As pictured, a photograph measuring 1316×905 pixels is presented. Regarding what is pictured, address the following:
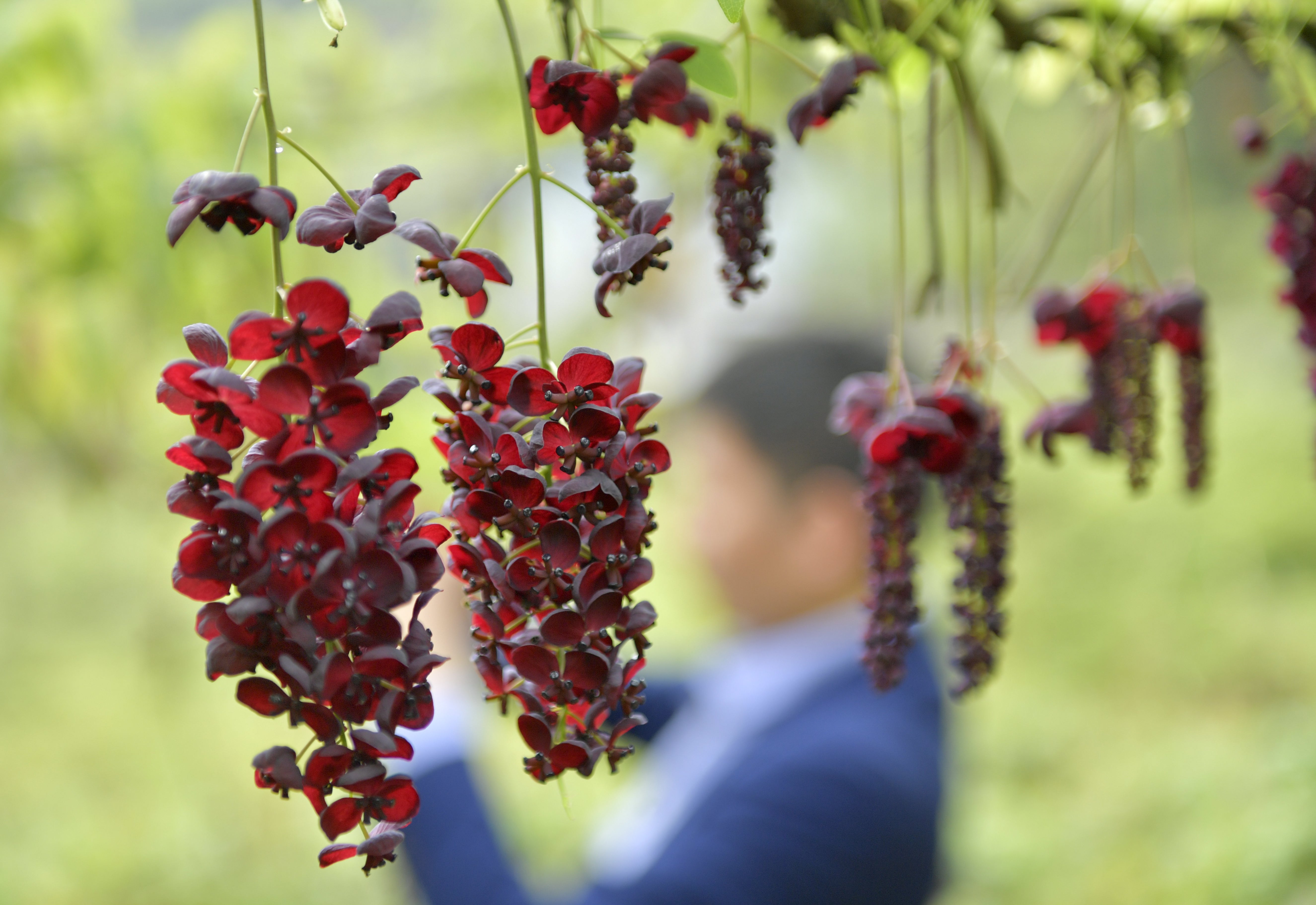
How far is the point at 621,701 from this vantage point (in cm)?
29

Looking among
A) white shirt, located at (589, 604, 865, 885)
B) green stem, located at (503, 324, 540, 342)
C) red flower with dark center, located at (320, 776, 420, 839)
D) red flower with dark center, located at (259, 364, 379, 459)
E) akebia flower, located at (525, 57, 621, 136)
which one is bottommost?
red flower with dark center, located at (320, 776, 420, 839)

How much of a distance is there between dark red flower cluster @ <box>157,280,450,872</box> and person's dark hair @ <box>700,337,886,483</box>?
3.45 ft

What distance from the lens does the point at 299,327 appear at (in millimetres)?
248

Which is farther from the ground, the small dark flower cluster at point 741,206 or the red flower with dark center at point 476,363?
the small dark flower cluster at point 741,206

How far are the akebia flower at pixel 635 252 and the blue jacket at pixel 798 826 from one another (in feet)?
2.86

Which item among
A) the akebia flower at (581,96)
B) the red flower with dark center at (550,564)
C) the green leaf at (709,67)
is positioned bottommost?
the red flower with dark center at (550,564)

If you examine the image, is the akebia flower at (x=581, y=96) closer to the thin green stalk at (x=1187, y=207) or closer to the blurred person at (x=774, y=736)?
the thin green stalk at (x=1187, y=207)

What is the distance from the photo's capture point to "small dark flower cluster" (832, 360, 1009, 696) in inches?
Answer: 16.2

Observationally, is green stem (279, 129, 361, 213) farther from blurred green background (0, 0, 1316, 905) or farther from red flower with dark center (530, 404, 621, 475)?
blurred green background (0, 0, 1316, 905)

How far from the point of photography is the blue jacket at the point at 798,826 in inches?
42.1

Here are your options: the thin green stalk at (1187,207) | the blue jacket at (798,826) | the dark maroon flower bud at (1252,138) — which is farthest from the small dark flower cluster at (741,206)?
the blue jacket at (798,826)

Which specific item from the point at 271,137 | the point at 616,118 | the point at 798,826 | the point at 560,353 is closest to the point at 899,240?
the point at 616,118

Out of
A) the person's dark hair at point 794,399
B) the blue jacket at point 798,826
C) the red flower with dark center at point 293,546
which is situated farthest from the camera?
the person's dark hair at point 794,399

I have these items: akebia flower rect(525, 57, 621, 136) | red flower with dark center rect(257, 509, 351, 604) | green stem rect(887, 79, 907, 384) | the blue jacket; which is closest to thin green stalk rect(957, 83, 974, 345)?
green stem rect(887, 79, 907, 384)
